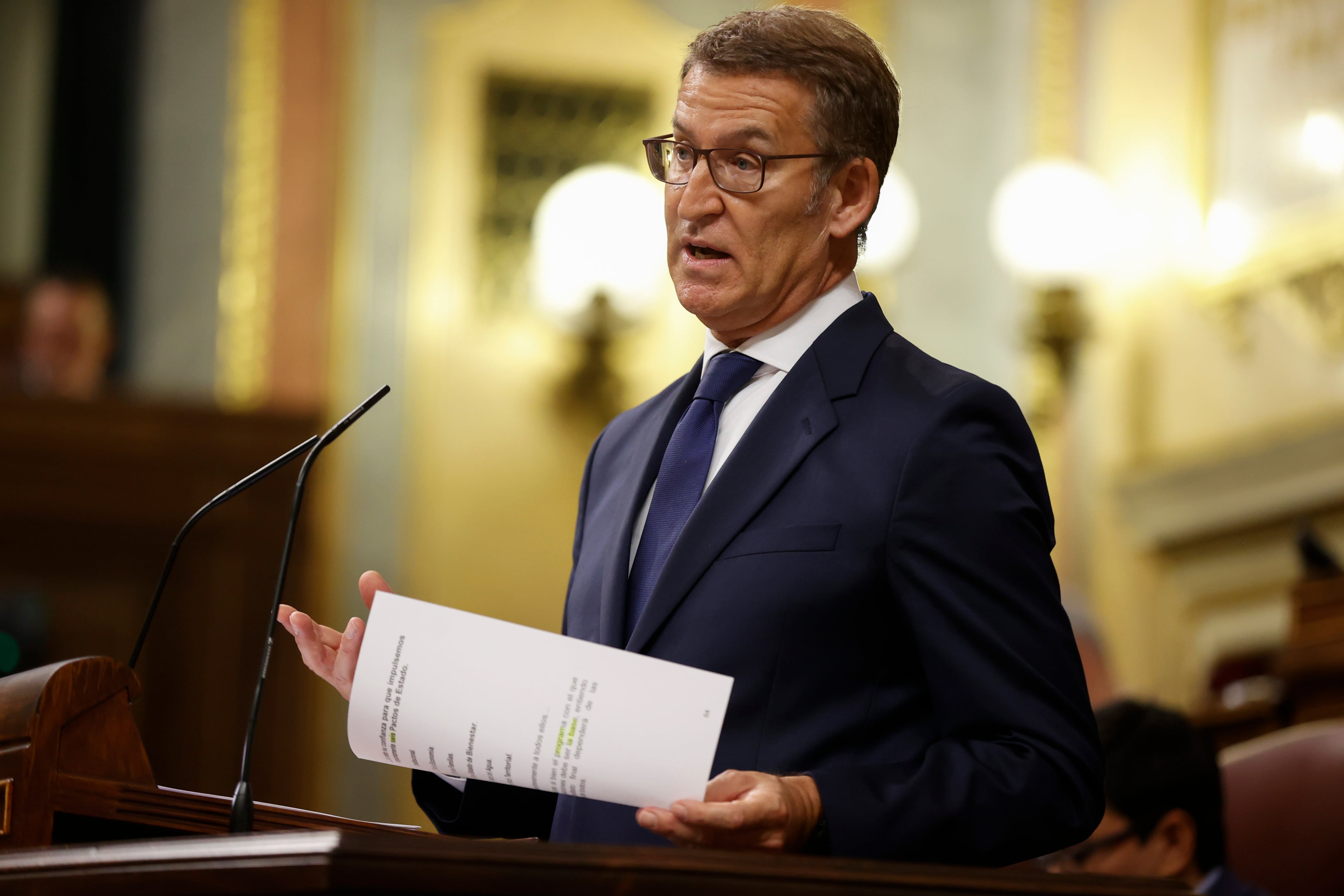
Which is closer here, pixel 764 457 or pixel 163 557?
pixel 764 457

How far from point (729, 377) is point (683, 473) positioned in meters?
0.11

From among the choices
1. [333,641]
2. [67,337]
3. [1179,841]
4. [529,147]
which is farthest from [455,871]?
[529,147]

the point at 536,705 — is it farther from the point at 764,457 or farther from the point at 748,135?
the point at 748,135

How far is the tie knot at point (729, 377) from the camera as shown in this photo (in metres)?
1.51

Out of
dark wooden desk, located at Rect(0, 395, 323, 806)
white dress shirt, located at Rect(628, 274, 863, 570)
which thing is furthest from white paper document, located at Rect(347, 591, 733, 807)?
dark wooden desk, located at Rect(0, 395, 323, 806)

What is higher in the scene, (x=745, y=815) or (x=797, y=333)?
(x=797, y=333)

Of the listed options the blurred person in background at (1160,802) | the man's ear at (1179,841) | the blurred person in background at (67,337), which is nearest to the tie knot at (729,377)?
the blurred person in background at (1160,802)

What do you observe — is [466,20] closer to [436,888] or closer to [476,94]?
[476,94]

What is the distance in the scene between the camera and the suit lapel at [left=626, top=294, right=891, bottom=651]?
53.2 inches

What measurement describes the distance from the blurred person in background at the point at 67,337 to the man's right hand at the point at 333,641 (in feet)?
12.6

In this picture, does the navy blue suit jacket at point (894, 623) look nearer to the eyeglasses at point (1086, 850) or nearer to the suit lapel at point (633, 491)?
the suit lapel at point (633, 491)

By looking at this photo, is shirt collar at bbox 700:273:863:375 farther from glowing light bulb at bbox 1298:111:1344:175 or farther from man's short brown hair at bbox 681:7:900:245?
glowing light bulb at bbox 1298:111:1344:175

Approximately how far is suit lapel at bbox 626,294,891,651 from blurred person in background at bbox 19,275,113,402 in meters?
3.88

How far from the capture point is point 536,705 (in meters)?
1.09
